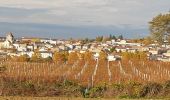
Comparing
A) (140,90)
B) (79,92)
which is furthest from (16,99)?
(140,90)

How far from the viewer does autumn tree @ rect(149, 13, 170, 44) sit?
8162 centimetres

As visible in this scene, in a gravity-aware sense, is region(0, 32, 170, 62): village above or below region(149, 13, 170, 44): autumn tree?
below

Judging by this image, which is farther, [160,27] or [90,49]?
[90,49]

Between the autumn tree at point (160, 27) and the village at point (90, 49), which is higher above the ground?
the autumn tree at point (160, 27)

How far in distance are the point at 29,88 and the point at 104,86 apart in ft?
11.9

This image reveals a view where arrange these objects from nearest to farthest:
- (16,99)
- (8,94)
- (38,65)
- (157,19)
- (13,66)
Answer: (16,99) → (8,94) → (13,66) → (38,65) → (157,19)

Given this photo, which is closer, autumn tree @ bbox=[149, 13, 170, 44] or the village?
autumn tree @ bbox=[149, 13, 170, 44]

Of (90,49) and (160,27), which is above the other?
(160,27)

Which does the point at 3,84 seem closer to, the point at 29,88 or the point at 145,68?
the point at 29,88

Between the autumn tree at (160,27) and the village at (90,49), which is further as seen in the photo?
the village at (90,49)

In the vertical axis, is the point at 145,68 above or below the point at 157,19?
below

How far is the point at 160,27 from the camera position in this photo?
3226 inches

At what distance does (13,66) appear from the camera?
5138cm

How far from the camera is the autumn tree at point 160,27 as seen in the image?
268ft
